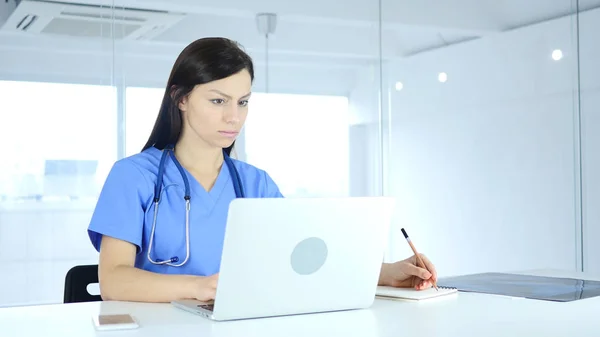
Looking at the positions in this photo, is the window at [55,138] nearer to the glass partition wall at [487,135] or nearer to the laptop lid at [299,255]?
the glass partition wall at [487,135]

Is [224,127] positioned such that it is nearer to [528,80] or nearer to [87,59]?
[87,59]

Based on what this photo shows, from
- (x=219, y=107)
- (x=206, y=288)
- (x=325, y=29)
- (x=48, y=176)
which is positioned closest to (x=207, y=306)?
(x=206, y=288)

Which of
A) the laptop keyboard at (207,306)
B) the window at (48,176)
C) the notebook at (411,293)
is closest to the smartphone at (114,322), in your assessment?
the laptop keyboard at (207,306)

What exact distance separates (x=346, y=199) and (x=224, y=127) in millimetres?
663

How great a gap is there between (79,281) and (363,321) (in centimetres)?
103

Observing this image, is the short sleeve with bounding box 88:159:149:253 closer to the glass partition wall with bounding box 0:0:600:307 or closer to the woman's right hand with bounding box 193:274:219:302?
the woman's right hand with bounding box 193:274:219:302

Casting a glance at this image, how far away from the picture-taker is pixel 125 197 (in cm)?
211

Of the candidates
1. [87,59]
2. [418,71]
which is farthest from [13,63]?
[418,71]

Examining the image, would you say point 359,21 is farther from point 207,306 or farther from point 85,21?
point 207,306

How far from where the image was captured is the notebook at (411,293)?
1903 mm

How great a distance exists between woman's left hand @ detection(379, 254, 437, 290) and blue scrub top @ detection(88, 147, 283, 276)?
18.0 inches

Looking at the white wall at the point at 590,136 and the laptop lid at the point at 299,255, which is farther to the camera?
the white wall at the point at 590,136

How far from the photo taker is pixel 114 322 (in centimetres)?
152

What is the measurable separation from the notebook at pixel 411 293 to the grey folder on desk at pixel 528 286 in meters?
0.11
